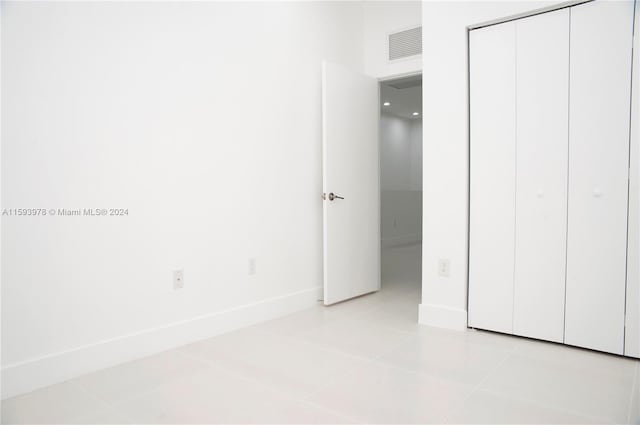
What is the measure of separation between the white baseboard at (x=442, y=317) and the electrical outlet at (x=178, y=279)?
63.3 inches

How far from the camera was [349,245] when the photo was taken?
3623mm

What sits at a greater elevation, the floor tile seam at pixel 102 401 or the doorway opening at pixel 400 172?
the doorway opening at pixel 400 172

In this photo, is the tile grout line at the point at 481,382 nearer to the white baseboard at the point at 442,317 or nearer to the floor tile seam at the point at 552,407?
the floor tile seam at the point at 552,407

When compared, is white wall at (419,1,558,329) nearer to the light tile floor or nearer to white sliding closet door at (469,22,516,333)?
white sliding closet door at (469,22,516,333)

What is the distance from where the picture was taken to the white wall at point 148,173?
6.29 feet

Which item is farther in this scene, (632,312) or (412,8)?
(412,8)

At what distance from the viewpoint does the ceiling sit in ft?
21.7

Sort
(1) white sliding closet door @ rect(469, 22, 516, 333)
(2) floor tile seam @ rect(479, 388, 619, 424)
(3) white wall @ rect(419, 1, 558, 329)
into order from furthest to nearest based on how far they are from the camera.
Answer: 1. (3) white wall @ rect(419, 1, 558, 329)
2. (1) white sliding closet door @ rect(469, 22, 516, 333)
3. (2) floor tile seam @ rect(479, 388, 619, 424)

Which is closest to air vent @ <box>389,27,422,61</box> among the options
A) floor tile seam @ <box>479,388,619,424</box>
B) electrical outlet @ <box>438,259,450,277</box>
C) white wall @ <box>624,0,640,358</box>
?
white wall @ <box>624,0,640,358</box>

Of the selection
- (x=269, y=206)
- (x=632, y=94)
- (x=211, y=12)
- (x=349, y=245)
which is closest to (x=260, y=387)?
(x=269, y=206)

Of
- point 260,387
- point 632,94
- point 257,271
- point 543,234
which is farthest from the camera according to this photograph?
point 257,271

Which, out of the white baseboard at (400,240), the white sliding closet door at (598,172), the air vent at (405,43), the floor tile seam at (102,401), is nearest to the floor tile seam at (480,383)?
the white sliding closet door at (598,172)

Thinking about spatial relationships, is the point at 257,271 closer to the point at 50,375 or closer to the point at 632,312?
the point at 50,375

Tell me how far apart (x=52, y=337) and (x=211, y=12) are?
6.72ft
